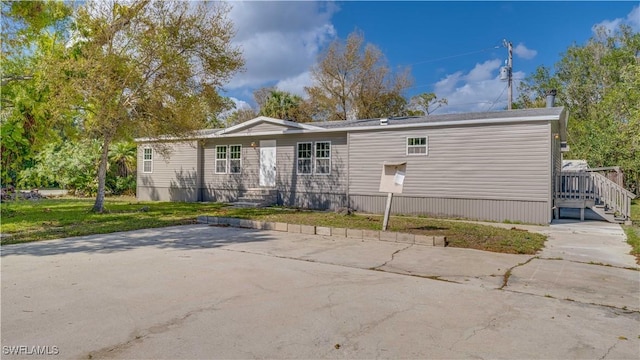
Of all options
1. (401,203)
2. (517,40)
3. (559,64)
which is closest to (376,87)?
(517,40)

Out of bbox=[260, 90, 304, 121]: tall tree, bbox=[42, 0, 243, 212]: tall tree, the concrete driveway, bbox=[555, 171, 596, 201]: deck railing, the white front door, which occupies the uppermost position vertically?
bbox=[260, 90, 304, 121]: tall tree

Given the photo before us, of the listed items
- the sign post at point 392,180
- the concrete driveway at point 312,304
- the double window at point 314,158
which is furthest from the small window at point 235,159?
the concrete driveway at point 312,304

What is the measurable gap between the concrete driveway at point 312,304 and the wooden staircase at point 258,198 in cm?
875

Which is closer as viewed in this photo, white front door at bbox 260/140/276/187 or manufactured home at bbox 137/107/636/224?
manufactured home at bbox 137/107/636/224

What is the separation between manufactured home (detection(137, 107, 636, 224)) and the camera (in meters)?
11.6

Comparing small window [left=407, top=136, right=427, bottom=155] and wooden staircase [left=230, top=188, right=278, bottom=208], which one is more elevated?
small window [left=407, top=136, right=427, bottom=155]

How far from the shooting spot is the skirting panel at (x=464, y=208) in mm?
11516

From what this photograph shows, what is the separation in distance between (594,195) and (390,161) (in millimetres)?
6307

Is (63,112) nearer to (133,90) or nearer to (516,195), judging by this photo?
(133,90)

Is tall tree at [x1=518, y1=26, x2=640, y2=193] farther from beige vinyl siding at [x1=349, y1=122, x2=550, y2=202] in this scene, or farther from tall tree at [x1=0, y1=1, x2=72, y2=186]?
tall tree at [x1=0, y1=1, x2=72, y2=186]

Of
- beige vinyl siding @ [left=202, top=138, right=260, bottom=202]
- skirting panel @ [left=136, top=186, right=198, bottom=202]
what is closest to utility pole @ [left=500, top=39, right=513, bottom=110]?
beige vinyl siding @ [left=202, top=138, right=260, bottom=202]

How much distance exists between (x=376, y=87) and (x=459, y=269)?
27.7 metres

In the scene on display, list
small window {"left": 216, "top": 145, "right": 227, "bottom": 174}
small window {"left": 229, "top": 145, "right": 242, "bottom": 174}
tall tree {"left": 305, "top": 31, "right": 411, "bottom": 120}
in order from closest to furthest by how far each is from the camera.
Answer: small window {"left": 229, "top": 145, "right": 242, "bottom": 174} → small window {"left": 216, "top": 145, "right": 227, "bottom": 174} → tall tree {"left": 305, "top": 31, "right": 411, "bottom": 120}

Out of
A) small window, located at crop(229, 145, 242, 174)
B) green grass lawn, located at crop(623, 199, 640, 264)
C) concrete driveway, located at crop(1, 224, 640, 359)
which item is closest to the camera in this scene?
concrete driveway, located at crop(1, 224, 640, 359)
